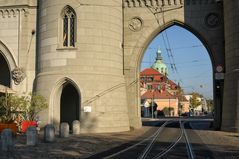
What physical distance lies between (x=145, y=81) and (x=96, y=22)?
246 ft

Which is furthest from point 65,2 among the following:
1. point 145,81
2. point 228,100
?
point 145,81

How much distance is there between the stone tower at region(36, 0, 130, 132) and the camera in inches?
981

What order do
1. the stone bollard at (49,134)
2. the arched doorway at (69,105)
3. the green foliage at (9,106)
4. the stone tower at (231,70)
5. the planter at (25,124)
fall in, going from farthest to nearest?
the arched doorway at (69,105)
the stone tower at (231,70)
the planter at (25,124)
the green foliage at (9,106)
the stone bollard at (49,134)

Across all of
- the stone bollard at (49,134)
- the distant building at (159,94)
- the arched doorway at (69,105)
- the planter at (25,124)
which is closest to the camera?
the stone bollard at (49,134)

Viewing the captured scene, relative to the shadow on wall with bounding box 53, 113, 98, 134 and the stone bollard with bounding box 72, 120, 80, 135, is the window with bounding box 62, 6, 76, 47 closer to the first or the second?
the shadow on wall with bounding box 53, 113, 98, 134

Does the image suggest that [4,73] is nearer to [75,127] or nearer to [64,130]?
[75,127]

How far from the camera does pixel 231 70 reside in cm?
2514

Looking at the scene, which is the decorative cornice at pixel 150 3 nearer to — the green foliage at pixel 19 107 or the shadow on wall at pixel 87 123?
the shadow on wall at pixel 87 123

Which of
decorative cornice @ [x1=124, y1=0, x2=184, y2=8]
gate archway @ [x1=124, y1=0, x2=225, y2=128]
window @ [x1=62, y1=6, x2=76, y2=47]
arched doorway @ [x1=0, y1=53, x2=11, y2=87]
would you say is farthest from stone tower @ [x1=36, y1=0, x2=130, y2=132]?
arched doorway @ [x1=0, y1=53, x2=11, y2=87]

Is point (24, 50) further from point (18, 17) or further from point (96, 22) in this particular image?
point (96, 22)

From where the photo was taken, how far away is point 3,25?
29.3 m

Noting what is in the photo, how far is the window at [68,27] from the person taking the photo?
2608 cm

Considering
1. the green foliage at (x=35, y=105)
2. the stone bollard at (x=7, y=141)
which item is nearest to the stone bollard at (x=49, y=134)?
the stone bollard at (x=7, y=141)

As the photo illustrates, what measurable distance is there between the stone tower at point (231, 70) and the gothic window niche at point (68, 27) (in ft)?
32.6
